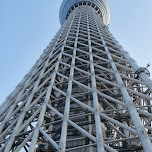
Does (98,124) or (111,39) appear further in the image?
(111,39)

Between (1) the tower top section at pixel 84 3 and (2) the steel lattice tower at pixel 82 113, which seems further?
(1) the tower top section at pixel 84 3

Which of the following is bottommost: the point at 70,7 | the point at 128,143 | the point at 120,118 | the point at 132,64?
the point at 128,143

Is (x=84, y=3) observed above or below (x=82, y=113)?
above

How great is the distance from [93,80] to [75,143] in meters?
3.66

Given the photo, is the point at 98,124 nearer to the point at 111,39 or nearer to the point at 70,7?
the point at 111,39

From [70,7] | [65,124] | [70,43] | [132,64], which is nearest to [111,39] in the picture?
[70,43]

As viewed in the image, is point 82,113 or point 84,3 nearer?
point 82,113

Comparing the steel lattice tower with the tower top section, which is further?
the tower top section

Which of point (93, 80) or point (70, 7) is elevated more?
point (70, 7)

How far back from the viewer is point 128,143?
10.4m

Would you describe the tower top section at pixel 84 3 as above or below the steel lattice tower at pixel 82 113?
above

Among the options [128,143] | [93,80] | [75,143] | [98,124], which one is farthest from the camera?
[93,80]

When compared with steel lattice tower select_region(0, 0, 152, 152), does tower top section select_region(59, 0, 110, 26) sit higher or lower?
higher

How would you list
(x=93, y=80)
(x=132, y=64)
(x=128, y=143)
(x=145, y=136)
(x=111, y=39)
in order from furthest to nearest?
(x=111, y=39) → (x=132, y=64) → (x=93, y=80) → (x=128, y=143) → (x=145, y=136)
